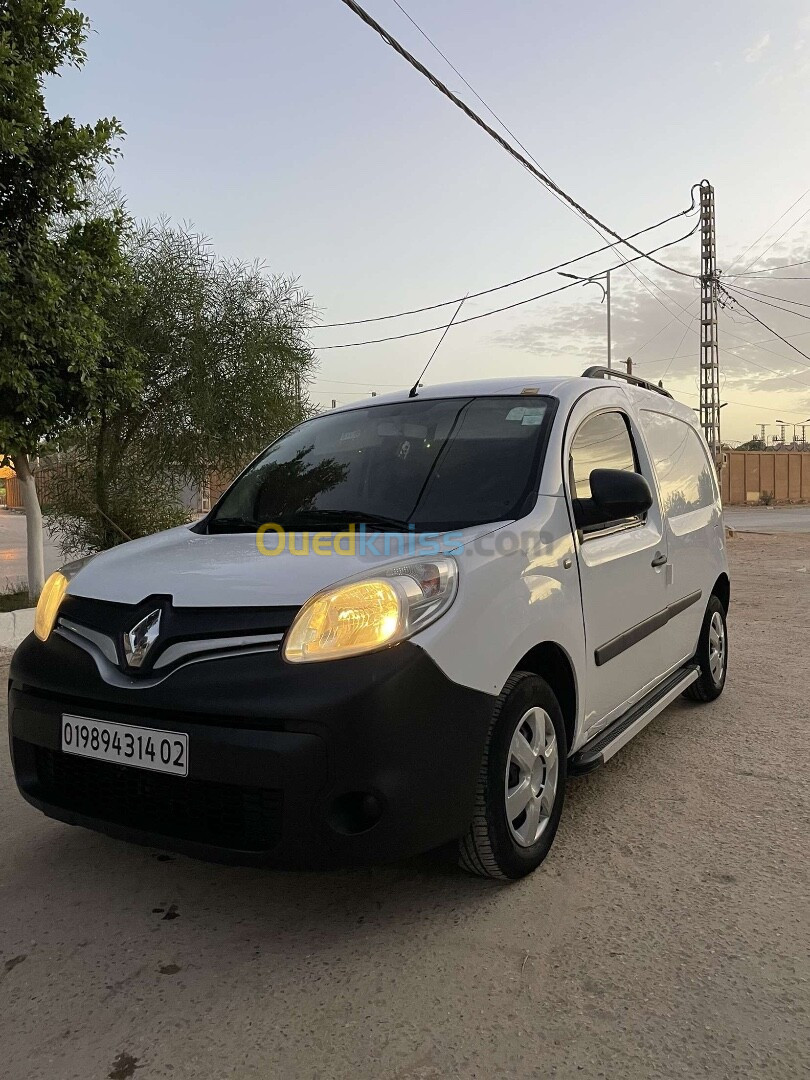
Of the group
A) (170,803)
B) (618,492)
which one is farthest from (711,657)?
(170,803)

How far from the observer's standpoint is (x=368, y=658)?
2.24 meters

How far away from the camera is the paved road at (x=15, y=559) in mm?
12164

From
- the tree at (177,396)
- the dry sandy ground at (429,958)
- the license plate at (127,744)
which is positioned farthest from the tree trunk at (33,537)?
the license plate at (127,744)

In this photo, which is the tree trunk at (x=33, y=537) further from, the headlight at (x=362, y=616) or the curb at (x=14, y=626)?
the headlight at (x=362, y=616)

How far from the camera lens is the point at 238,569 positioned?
254cm

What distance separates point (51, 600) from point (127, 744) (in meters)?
0.71

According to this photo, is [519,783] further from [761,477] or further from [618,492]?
[761,477]

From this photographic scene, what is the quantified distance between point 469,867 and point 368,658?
85cm

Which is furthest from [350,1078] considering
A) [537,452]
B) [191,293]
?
[191,293]

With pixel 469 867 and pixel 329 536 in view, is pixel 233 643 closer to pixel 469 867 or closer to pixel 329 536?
pixel 329 536

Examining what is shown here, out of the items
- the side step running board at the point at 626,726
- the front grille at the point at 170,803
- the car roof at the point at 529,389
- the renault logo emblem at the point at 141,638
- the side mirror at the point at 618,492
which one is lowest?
the side step running board at the point at 626,726

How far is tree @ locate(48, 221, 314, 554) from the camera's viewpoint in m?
10.0

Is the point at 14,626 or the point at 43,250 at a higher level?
the point at 43,250

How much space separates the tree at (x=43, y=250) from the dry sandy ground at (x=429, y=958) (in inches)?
200
